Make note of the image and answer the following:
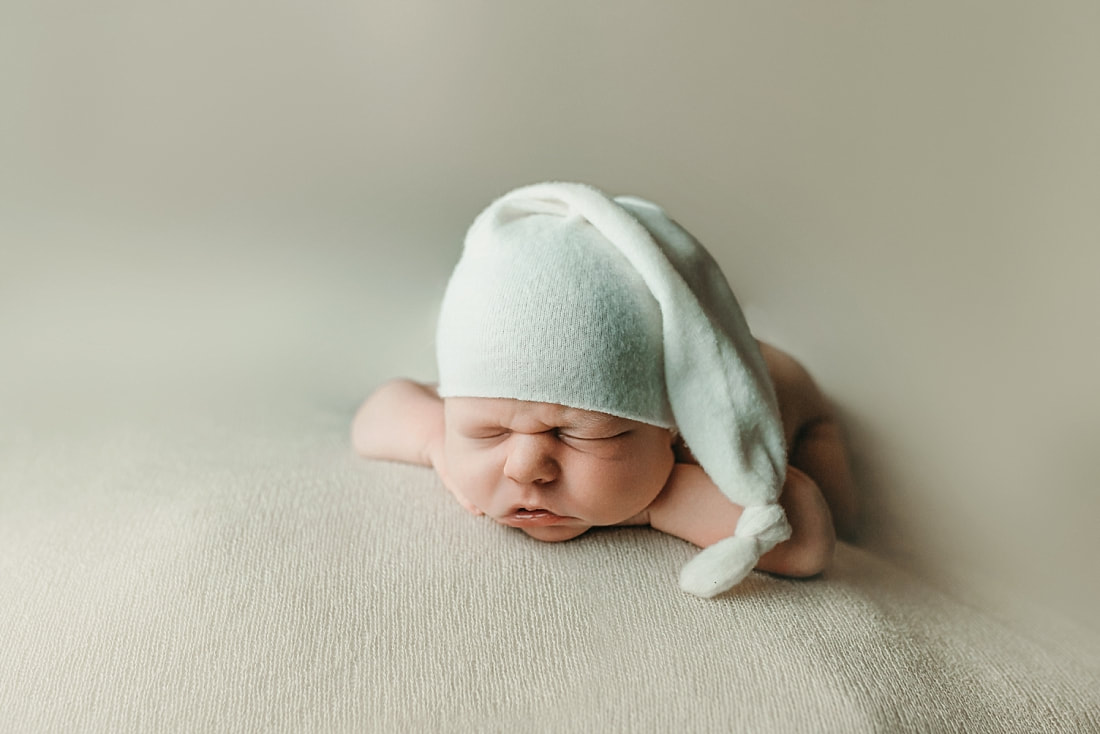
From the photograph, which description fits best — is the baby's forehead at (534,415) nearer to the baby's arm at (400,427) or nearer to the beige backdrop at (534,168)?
the baby's arm at (400,427)

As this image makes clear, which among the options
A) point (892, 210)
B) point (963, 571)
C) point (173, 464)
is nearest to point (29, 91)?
point (173, 464)

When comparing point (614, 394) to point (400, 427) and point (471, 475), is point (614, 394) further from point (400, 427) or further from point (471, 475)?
point (400, 427)

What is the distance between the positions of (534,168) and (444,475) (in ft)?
1.84

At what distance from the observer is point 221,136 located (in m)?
1.39

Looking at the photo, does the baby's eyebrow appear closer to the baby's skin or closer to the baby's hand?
the baby's skin

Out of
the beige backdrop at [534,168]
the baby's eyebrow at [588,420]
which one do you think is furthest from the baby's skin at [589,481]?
the beige backdrop at [534,168]

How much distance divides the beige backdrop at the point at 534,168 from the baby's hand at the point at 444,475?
1.05 feet

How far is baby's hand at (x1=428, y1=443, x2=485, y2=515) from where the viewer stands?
3.29 feet

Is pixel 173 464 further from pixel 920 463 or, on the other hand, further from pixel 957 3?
pixel 957 3

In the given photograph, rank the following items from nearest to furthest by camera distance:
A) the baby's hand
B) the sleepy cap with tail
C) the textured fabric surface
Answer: the textured fabric surface → the sleepy cap with tail → the baby's hand

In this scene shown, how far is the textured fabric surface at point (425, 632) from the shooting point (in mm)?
761

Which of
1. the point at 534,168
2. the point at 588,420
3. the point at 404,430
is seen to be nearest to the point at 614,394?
the point at 588,420

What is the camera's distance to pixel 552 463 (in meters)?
0.91

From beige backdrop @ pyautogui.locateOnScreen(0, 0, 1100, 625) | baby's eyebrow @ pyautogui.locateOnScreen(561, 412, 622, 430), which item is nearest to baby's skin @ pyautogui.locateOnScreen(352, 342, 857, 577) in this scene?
baby's eyebrow @ pyautogui.locateOnScreen(561, 412, 622, 430)
